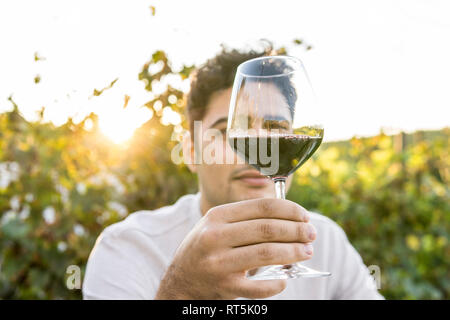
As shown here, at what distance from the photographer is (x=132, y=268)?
7.65ft

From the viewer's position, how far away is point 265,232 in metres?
1.29

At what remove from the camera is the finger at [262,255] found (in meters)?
1.27

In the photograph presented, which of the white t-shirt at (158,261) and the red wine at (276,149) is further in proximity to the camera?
the white t-shirt at (158,261)

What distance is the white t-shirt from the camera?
90.3 inches

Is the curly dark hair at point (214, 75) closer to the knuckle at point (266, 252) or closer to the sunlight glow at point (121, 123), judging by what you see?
the sunlight glow at point (121, 123)

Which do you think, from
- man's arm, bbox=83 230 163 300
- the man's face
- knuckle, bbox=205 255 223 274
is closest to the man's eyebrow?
the man's face

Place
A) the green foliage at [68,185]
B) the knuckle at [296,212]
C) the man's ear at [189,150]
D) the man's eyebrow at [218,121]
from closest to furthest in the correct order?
the knuckle at [296,212] < the man's eyebrow at [218,121] < the man's ear at [189,150] < the green foliage at [68,185]

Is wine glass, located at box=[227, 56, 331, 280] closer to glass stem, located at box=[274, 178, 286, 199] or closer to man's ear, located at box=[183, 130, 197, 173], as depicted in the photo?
glass stem, located at box=[274, 178, 286, 199]

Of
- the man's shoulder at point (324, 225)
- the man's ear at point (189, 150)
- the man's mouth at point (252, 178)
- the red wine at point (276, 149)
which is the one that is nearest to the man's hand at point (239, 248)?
the red wine at point (276, 149)

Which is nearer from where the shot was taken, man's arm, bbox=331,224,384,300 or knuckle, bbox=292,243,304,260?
knuckle, bbox=292,243,304,260

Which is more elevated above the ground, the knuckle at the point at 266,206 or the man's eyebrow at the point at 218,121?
the man's eyebrow at the point at 218,121

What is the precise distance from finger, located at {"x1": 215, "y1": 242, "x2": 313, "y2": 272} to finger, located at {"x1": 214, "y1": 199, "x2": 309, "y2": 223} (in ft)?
0.28

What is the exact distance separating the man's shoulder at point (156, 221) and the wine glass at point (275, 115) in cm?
121

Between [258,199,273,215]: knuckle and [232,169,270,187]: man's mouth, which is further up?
[258,199,273,215]: knuckle
